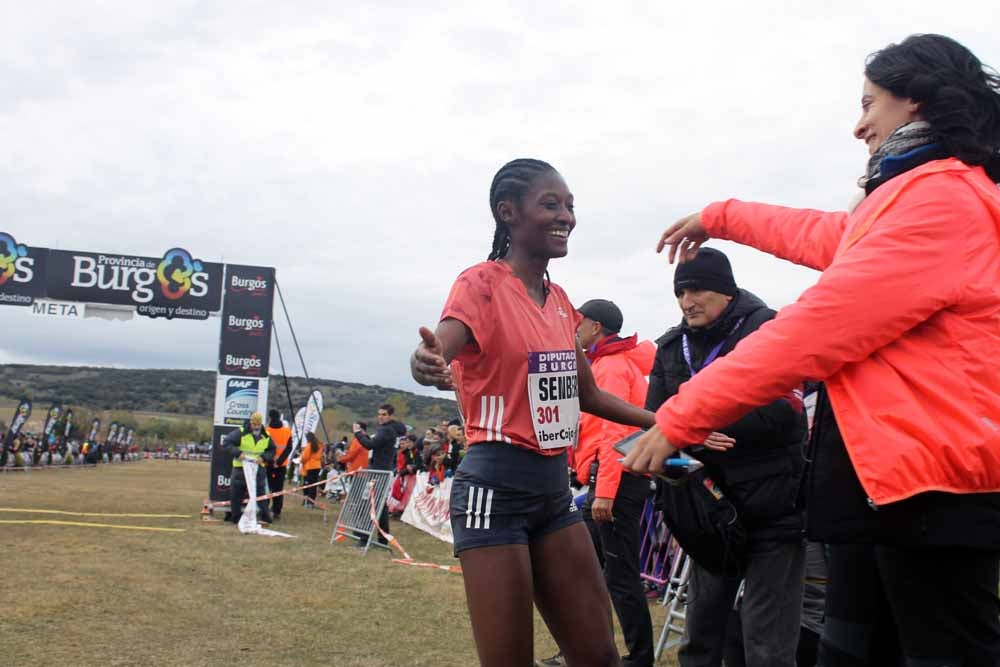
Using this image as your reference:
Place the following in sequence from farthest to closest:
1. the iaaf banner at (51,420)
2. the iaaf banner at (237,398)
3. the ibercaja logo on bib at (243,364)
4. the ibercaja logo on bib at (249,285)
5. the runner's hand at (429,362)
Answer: the iaaf banner at (51,420)
the ibercaja logo on bib at (249,285)
the ibercaja logo on bib at (243,364)
the iaaf banner at (237,398)
the runner's hand at (429,362)

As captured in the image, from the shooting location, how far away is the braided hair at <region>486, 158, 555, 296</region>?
133 inches

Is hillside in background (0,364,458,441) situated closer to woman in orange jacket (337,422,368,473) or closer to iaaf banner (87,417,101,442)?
iaaf banner (87,417,101,442)

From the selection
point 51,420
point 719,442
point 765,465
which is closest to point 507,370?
point 719,442

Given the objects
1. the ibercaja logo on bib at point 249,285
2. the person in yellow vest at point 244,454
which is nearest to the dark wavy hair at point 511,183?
the person in yellow vest at point 244,454

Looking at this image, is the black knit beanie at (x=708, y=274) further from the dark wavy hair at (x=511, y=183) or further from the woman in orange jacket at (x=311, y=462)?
the woman in orange jacket at (x=311, y=462)

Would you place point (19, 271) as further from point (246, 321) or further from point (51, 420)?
point (51, 420)

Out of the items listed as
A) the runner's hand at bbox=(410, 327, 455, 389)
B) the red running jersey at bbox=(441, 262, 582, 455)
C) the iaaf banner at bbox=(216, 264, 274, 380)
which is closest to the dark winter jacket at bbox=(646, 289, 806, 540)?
the red running jersey at bbox=(441, 262, 582, 455)

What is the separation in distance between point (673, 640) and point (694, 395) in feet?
16.8

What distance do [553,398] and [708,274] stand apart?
126 centimetres

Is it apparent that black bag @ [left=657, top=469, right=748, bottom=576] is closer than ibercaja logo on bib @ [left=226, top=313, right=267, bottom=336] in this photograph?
Yes

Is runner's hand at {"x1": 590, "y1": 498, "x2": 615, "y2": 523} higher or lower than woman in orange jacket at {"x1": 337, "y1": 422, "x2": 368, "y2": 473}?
higher

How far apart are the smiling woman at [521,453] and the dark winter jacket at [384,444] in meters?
11.0

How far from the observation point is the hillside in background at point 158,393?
7262 centimetres

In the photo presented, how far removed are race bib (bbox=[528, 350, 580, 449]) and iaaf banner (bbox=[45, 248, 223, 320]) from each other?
16139 millimetres
